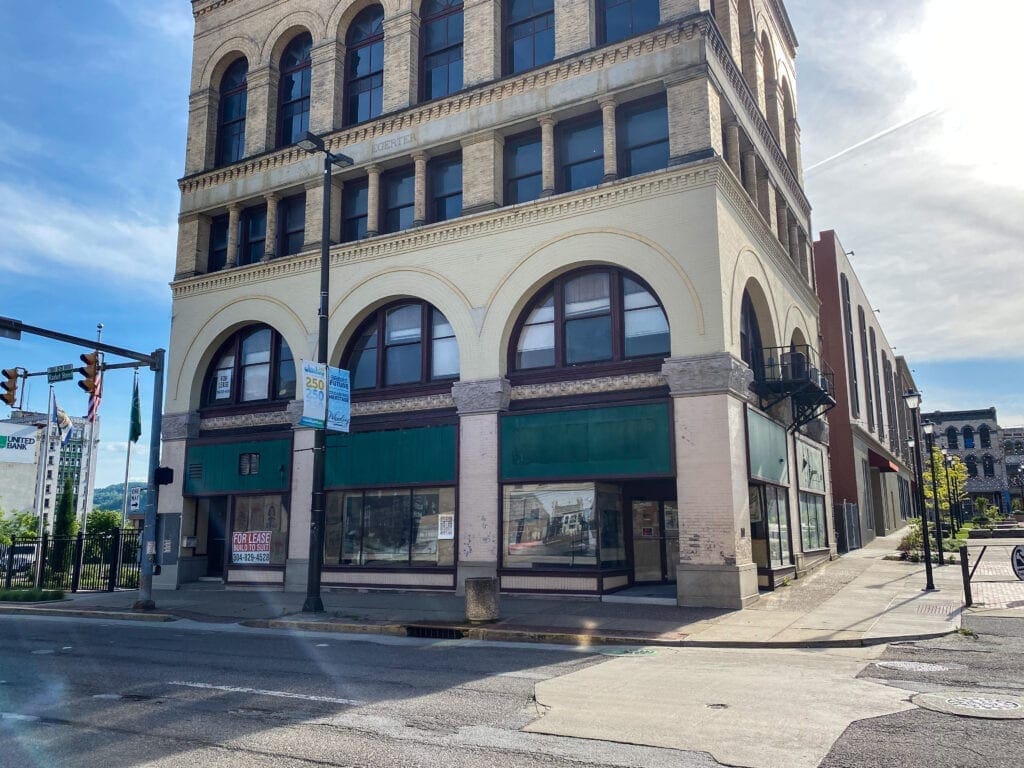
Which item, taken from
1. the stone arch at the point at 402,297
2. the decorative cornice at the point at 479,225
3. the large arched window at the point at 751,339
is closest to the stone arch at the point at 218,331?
the decorative cornice at the point at 479,225

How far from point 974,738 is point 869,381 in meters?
47.3

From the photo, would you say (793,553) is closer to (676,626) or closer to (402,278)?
(676,626)

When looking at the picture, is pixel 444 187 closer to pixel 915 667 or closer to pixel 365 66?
pixel 365 66

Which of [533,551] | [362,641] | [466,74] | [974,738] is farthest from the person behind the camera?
[466,74]

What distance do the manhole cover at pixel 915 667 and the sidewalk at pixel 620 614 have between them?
6.00 ft

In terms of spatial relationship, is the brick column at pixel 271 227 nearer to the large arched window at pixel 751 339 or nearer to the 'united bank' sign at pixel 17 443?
the large arched window at pixel 751 339

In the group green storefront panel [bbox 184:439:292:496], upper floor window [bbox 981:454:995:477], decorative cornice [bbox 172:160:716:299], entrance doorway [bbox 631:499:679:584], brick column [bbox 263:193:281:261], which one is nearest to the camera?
decorative cornice [bbox 172:160:716:299]

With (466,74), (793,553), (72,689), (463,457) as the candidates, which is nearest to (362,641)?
(72,689)

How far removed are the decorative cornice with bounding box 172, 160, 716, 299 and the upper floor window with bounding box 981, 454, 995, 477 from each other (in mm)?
104703

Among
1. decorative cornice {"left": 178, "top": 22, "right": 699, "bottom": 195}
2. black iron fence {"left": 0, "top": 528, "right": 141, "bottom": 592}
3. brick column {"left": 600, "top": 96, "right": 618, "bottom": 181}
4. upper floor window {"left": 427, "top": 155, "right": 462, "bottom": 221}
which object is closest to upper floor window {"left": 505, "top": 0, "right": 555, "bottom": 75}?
decorative cornice {"left": 178, "top": 22, "right": 699, "bottom": 195}

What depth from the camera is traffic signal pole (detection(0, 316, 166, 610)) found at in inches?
688

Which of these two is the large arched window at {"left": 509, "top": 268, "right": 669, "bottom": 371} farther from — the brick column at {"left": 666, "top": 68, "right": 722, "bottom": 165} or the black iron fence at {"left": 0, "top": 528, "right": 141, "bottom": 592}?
the black iron fence at {"left": 0, "top": 528, "right": 141, "bottom": 592}

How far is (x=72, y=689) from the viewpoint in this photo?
941 centimetres

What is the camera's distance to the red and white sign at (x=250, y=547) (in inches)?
922
